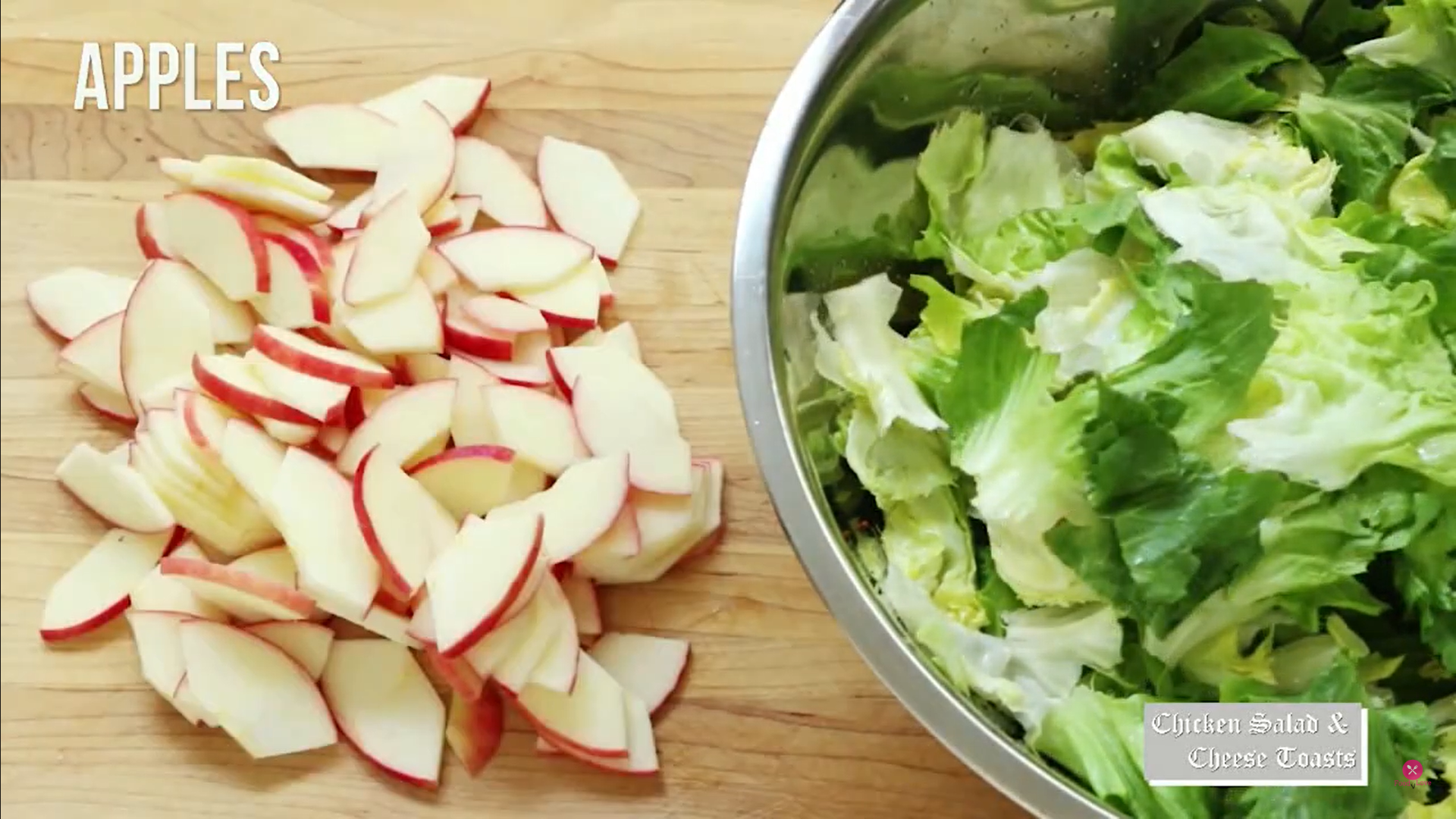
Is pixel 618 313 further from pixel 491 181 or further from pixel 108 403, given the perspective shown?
pixel 108 403

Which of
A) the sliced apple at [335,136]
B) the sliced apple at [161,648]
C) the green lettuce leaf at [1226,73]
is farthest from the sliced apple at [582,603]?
the green lettuce leaf at [1226,73]

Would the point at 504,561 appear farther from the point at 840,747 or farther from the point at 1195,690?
the point at 1195,690

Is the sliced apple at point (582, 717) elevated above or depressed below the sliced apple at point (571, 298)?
below

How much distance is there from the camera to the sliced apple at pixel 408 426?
1137 mm

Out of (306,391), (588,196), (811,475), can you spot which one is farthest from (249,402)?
(811,475)

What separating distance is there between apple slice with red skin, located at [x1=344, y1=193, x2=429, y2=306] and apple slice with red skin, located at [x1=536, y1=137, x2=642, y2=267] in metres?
0.13

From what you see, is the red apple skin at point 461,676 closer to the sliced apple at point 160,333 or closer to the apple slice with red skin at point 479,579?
the apple slice with red skin at point 479,579

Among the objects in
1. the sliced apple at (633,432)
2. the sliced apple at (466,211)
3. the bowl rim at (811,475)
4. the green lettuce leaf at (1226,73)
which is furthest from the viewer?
the sliced apple at (466,211)

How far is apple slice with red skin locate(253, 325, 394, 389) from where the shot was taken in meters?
1.14

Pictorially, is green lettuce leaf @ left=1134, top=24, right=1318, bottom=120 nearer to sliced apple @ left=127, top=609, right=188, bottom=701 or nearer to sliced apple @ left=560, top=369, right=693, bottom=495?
sliced apple @ left=560, top=369, right=693, bottom=495

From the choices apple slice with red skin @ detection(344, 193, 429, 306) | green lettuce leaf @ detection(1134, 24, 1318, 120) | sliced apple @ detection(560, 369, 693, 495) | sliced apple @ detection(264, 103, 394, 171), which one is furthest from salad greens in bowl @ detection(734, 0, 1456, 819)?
sliced apple @ detection(264, 103, 394, 171)

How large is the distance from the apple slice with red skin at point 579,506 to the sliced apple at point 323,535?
0.13m

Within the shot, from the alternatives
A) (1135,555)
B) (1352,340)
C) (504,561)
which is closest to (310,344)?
(504,561)

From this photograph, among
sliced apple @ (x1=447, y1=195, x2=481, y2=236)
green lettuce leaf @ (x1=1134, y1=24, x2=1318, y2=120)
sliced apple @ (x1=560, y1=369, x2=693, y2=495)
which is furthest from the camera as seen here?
sliced apple @ (x1=447, y1=195, x2=481, y2=236)
